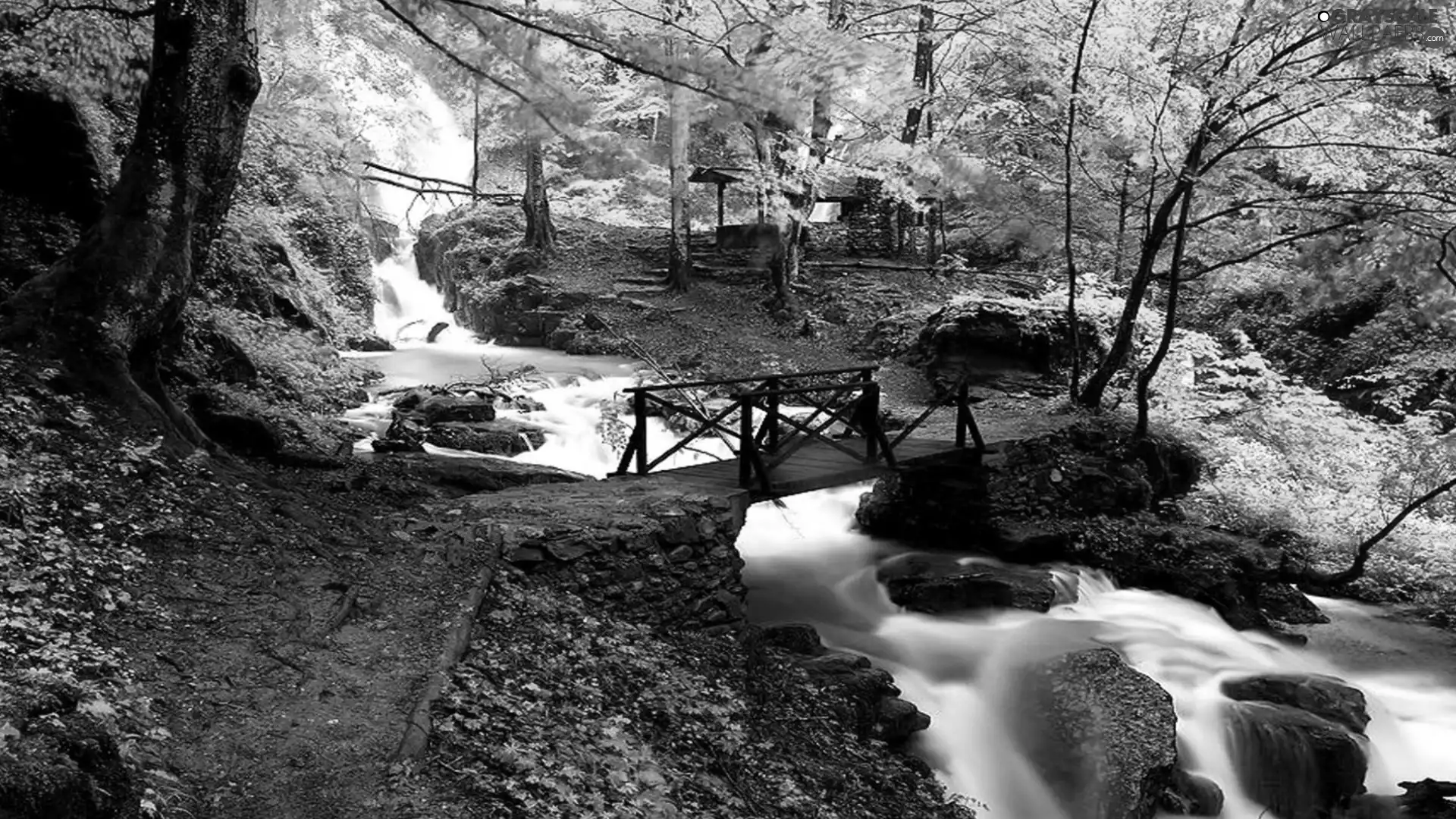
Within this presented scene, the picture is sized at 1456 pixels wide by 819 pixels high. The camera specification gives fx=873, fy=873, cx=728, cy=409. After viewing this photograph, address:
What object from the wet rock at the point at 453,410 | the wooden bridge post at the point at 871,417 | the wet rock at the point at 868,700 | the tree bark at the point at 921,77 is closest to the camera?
the wet rock at the point at 868,700

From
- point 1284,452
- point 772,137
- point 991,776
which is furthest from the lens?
point 772,137

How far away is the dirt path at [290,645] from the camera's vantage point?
3.36m

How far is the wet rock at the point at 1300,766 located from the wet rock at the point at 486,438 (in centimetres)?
875

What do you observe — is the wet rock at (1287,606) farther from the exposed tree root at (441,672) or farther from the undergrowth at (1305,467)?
the exposed tree root at (441,672)

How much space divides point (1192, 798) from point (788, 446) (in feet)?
16.3

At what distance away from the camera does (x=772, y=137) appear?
17.6 m

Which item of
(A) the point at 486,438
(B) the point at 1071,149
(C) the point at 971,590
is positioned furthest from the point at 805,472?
(B) the point at 1071,149

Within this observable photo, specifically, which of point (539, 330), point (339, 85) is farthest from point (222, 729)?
point (339, 85)

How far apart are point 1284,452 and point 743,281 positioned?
38.4 ft

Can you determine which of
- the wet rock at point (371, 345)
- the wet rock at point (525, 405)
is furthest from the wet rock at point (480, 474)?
the wet rock at point (371, 345)

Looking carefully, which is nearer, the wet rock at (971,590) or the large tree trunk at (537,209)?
the wet rock at (971,590)

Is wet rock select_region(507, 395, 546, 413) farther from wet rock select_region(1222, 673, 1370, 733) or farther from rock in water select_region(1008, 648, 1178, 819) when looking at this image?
wet rock select_region(1222, 673, 1370, 733)

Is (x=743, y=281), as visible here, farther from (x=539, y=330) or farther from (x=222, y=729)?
(x=222, y=729)

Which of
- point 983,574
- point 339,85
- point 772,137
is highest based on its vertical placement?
point 339,85
